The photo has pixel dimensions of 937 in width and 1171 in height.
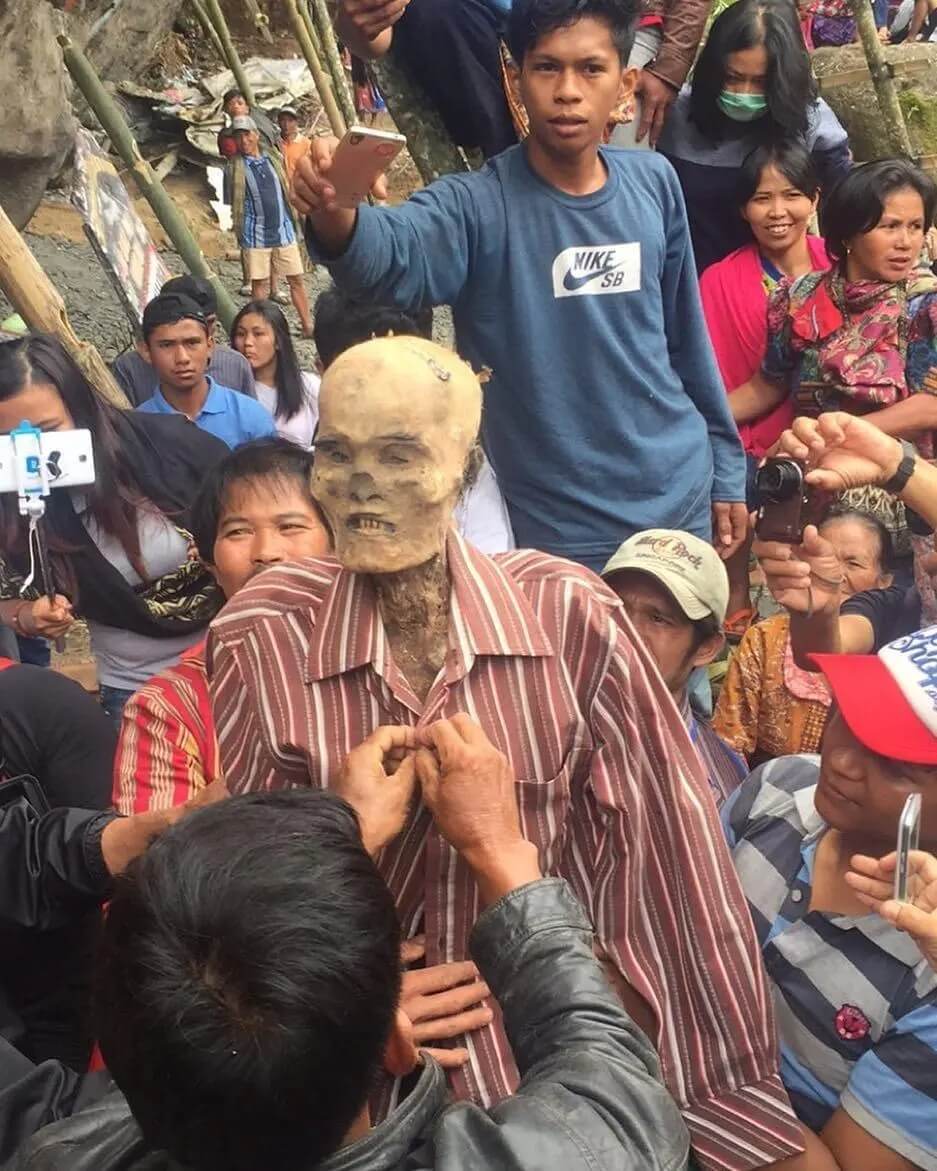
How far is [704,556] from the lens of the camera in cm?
225

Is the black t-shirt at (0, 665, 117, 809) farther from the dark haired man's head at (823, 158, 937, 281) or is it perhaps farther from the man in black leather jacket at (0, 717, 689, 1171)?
the dark haired man's head at (823, 158, 937, 281)

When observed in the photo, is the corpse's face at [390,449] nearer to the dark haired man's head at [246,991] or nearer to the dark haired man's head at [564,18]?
the dark haired man's head at [246,991]

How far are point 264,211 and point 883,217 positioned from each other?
6.24 m

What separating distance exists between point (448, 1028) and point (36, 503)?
4.57 ft

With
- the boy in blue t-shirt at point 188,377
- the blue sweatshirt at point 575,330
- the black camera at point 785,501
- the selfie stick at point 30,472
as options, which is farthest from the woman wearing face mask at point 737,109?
the selfie stick at point 30,472

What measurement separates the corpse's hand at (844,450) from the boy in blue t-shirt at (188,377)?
2.17 meters

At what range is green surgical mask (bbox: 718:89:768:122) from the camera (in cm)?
318

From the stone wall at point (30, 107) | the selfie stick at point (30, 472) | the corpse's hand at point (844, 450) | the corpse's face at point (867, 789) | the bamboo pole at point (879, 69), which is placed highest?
the stone wall at point (30, 107)

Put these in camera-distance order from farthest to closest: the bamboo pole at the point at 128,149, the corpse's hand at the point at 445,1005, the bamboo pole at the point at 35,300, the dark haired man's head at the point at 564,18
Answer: the bamboo pole at the point at 128,149 → the bamboo pole at the point at 35,300 → the dark haired man's head at the point at 564,18 → the corpse's hand at the point at 445,1005

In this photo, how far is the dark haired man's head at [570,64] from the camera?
6.68ft

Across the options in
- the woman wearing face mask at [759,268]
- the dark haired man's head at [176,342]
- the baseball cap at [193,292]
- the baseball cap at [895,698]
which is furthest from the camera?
the baseball cap at [193,292]

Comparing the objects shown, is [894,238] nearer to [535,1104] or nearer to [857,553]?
[857,553]

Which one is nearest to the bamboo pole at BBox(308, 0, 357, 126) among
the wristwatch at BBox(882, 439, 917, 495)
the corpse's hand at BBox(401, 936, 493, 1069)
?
the wristwatch at BBox(882, 439, 917, 495)

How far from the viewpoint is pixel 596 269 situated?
218cm
